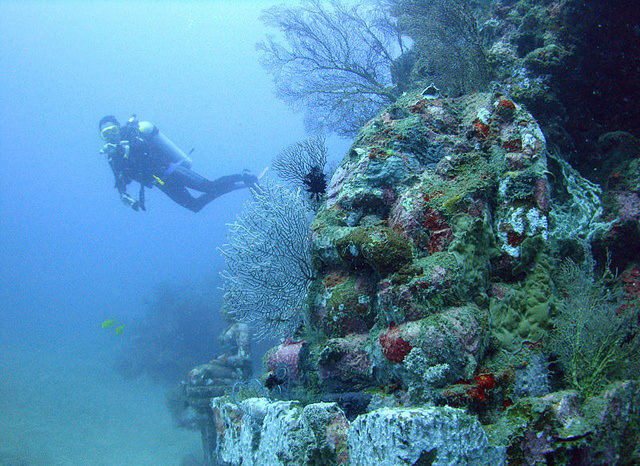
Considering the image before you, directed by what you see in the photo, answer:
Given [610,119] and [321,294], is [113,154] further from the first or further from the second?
[610,119]

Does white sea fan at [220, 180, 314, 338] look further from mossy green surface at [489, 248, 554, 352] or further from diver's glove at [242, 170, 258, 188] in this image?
diver's glove at [242, 170, 258, 188]

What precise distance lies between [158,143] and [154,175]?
1.79m

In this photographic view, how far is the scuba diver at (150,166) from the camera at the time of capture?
13.7 metres

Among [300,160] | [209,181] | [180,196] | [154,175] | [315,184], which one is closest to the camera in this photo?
[315,184]

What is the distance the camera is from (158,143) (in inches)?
590

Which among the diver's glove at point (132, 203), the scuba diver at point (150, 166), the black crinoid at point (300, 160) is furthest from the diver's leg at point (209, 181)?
the black crinoid at point (300, 160)

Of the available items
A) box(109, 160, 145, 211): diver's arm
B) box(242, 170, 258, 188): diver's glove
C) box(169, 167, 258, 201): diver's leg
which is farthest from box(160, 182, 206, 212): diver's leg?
box(242, 170, 258, 188): diver's glove

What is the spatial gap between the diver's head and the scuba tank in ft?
2.07

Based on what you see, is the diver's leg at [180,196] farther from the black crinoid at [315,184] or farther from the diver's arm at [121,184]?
the black crinoid at [315,184]

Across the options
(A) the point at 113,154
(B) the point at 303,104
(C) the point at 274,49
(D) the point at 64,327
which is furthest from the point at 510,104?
(D) the point at 64,327

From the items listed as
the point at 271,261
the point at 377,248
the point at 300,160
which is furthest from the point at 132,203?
the point at 377,248

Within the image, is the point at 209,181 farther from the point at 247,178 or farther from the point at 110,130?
the point at 110,130

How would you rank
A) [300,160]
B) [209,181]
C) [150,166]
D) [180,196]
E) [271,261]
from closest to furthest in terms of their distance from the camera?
[271,261], [300,160], [150,166], [180,196], [209,181]

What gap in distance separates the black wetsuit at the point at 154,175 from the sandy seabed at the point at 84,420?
8.25 metres
